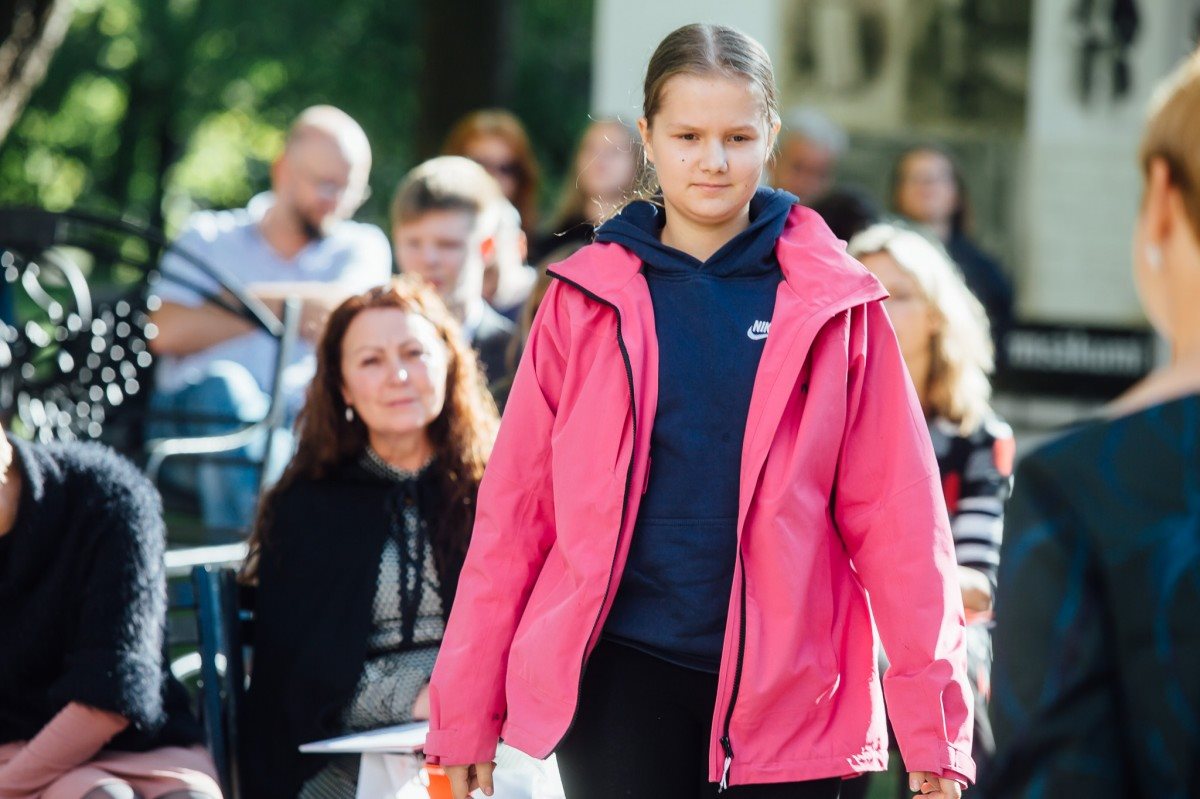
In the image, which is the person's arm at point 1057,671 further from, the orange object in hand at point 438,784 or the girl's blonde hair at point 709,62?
the orange object in hand at point 438,784

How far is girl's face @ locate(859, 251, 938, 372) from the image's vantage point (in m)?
4.30

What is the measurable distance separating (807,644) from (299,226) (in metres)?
3.90

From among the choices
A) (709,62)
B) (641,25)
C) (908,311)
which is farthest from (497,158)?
(709,62)

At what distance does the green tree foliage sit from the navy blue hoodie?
10.9m

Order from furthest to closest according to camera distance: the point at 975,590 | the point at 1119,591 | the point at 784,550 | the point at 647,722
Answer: the point at 975,590 → the point at 647,722 → the point at 784,550 → the point at 1119,591

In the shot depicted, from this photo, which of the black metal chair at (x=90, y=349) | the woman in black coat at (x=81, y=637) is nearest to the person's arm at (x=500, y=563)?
the woman in black coat at (x=81, y=637)

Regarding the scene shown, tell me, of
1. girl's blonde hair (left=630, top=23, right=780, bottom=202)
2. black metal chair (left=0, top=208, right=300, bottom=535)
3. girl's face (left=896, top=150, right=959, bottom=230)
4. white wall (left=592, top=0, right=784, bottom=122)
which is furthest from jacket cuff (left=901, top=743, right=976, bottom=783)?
white wall (left=592, top=0, right=784, bottom=122)

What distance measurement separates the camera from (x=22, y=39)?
7539 millimetres

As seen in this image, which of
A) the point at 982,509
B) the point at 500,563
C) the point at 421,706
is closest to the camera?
the point at 500,563

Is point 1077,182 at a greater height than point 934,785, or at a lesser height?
greater

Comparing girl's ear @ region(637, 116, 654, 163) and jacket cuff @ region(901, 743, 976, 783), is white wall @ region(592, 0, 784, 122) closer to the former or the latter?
girl's ear @ region(637, 116, 654, 163)

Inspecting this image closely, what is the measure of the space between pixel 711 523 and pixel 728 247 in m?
0.45

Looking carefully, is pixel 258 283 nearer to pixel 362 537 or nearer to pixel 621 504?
pixel 362 537

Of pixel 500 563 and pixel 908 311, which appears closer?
pixel 500 563
